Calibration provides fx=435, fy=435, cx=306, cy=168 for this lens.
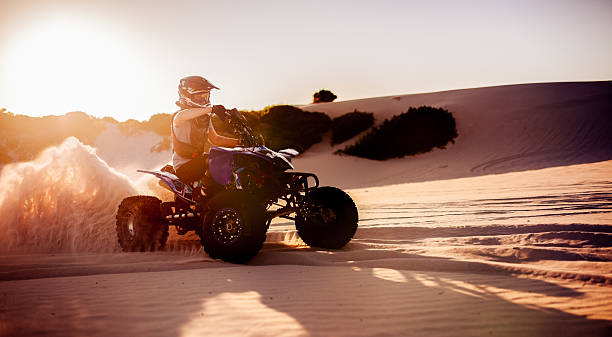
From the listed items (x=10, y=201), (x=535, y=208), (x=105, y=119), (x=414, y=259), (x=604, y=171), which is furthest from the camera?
(x=105, y=119)

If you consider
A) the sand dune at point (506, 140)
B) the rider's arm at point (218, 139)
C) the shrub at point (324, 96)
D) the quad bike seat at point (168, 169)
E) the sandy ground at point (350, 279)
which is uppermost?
the shrub at point (324, 96)

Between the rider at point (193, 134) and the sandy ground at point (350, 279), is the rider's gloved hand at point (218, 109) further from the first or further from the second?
the sandy ground at point (350, 279)

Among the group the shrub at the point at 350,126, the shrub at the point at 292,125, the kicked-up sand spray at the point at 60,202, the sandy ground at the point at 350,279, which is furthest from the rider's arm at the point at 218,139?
the shrub at the point at 350,126

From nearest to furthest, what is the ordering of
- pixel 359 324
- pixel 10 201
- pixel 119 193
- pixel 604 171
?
pixel 359 324
pixel 10 201
pixel 119 193
pixel 604 171

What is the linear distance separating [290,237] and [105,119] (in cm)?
2982

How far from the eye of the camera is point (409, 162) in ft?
74.4

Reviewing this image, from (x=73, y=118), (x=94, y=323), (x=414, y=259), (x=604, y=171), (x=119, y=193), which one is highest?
(x=73, y=118)

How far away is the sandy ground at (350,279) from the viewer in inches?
120

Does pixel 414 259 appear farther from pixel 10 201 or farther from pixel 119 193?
pixel 10 201

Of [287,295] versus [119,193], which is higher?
[119,193]

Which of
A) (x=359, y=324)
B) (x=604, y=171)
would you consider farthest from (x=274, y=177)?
(x=604, y=171)

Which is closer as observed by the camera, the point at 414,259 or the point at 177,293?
the point at 177,293

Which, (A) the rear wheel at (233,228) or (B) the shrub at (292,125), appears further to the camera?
(B) the shrub at (292,125)

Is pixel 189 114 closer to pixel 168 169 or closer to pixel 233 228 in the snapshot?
pixel 168 169
